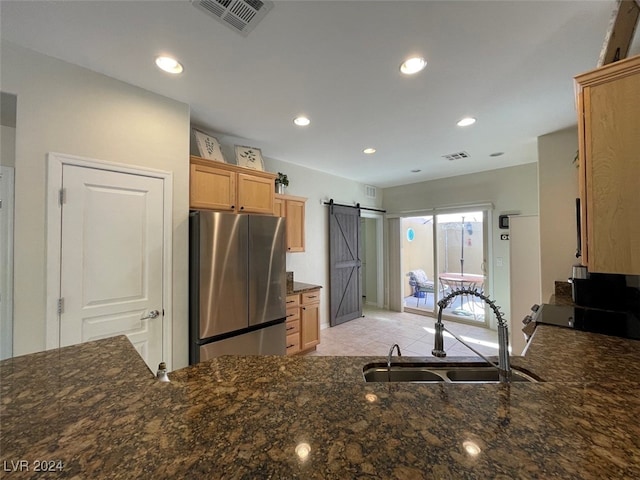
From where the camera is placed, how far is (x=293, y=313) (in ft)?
10.9

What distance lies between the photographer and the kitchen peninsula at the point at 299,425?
1.77 feet

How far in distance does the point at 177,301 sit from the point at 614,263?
2.85m

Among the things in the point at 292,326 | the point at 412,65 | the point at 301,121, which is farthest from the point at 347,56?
the point at 292,326

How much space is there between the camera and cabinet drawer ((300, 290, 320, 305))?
345 cm

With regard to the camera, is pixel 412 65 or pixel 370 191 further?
pixel 370 191

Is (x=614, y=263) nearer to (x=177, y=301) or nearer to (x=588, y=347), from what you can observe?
(x=588, y=347)

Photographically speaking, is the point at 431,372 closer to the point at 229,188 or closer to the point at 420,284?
the point at 229,188

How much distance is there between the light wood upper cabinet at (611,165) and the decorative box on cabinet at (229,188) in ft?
8.59

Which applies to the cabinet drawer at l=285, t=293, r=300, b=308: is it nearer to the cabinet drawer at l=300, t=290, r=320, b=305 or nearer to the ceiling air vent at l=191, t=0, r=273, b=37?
the cabinet drawer at l=300, t=290, r=320, b=305

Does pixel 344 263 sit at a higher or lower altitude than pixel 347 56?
lower

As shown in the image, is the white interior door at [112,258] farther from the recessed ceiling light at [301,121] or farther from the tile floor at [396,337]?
the tile floor at [396,337]

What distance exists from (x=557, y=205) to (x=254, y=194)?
3.42 meters

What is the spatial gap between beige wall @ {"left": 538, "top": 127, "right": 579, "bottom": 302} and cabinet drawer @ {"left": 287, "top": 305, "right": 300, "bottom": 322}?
2949mm

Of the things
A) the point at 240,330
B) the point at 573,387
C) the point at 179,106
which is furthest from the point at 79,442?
the point at 179,106
